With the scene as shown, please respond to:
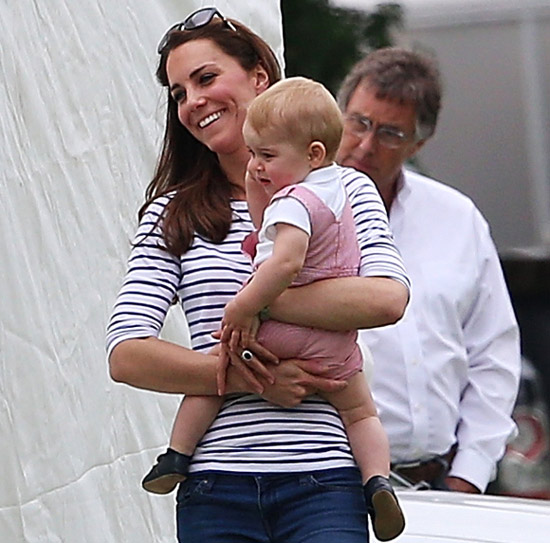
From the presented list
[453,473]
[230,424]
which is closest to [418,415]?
[453,473]

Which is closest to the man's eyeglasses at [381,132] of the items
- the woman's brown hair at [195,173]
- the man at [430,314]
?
the man at [430,314]

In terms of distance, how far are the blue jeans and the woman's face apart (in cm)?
62

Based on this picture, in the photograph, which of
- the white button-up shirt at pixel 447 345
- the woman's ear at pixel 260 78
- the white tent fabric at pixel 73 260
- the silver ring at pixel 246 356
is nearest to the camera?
the silver ring at pixel 246 356

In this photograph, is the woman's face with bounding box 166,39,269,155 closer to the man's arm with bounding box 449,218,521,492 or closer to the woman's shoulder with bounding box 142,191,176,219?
the woman's shoulder with bounding box 142,191,176,219

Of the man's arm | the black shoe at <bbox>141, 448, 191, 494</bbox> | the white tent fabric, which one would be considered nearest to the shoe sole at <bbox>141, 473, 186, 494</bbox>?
the black shoe at <bbox>141, 448, 191, 494</bbox>

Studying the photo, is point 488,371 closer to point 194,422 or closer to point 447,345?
point 447,345

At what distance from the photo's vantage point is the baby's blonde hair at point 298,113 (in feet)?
9.45

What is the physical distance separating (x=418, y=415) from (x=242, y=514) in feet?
5.41

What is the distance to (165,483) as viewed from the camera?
295cm

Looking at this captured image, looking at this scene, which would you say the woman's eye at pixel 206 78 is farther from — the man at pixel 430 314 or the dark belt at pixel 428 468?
the dark belt at pixel 428 468

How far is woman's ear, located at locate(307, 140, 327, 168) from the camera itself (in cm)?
290

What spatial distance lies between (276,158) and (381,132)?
1806 mm

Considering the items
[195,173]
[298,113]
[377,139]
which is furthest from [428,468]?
[298,113]

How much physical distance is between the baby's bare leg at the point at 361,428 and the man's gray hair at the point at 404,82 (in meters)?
1.88
